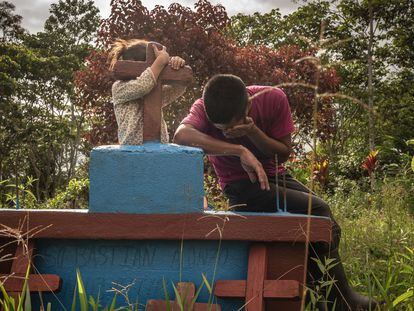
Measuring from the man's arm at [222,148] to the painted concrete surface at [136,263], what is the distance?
1.29ft

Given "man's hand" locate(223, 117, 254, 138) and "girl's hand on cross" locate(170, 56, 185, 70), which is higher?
"girl's hand on cross" locate(170, 56, 185, 70)

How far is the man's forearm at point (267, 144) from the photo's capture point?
3139 mm

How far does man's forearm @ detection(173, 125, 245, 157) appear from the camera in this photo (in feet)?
10.2

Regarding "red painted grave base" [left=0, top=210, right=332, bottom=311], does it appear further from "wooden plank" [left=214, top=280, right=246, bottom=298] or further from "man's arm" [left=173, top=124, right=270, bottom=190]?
"man's arm" [left=173, top=124, right=270, bottom=190]

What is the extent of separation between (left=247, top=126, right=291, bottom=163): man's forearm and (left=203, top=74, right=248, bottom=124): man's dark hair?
13cm

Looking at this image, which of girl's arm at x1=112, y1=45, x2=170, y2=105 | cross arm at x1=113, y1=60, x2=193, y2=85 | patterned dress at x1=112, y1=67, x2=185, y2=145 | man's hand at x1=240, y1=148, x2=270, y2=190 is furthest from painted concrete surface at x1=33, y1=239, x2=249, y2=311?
cross arm at x1=113, y1=60, x2=193, y2=85

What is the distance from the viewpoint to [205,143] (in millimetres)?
3205

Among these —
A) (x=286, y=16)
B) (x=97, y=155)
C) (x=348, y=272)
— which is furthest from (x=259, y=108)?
(x=286, y=16)

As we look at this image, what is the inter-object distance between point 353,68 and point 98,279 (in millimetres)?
14383

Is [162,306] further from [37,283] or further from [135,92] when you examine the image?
[135,92]

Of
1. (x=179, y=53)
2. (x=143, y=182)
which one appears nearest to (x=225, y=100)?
(x=143, y=182)

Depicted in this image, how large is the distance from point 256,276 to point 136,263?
0.57 m

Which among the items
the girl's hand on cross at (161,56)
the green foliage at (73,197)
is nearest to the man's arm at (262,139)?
the girl's hand on cross at (161,56)

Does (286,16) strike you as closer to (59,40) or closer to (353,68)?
(353,68)
